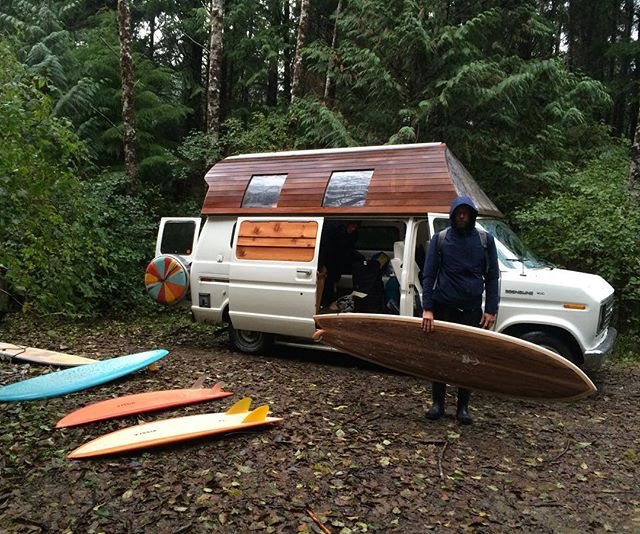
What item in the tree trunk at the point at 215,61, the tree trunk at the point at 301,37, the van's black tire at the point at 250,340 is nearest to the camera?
the van's black tire at the point at 250,340

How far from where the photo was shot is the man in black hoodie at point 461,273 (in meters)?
4.61

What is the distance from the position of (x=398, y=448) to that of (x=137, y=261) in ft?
29.6

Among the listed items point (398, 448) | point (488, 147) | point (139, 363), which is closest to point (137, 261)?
point (139, 363)

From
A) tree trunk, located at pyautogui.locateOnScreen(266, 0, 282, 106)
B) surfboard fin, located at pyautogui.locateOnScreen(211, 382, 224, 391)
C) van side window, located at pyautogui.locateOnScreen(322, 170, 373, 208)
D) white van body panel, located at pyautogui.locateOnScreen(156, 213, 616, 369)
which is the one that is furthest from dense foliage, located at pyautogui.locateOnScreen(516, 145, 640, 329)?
tree trunk, located at pyautogui.locateOnScreen(266, 0, 282, 106)

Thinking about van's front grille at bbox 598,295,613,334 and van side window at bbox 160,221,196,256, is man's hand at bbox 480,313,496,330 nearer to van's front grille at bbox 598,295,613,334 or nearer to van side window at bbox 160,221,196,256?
van's front grille at bbox 598,295,613,334

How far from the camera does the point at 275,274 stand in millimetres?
7254

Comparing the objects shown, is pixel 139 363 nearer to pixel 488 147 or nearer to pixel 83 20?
pixel 488 147

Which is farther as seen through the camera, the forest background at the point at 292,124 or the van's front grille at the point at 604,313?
the van's front grille at the point at 604,313

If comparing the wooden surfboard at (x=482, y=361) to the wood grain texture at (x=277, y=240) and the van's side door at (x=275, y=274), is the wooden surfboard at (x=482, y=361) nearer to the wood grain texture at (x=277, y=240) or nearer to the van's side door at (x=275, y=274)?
the van's side door at (x=275, y=274)

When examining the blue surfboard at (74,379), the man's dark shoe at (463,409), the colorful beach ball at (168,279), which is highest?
the colorful beach ball at (168,279)

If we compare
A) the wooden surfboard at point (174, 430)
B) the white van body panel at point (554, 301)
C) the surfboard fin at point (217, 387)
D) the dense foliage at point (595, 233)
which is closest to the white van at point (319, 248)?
the white van body panel at point (554, 301)

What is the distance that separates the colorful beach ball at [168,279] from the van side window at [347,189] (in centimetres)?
263

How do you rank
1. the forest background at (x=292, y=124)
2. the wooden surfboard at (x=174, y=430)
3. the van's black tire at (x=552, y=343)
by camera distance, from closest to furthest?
the wooden surfboard at (x=174, y=430) → the forest background at (x=292, y=124) → the van's black tire at (x=552, y=343)

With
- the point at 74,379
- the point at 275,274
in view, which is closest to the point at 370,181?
the point at 275,274
